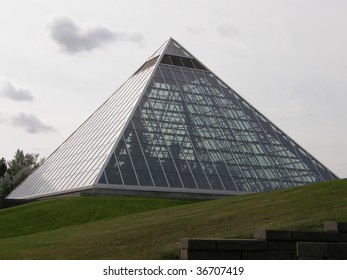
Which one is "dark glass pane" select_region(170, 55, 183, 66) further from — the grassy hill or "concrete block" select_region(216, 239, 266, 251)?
"concrete block" select_region(216, 239, 266, 251)

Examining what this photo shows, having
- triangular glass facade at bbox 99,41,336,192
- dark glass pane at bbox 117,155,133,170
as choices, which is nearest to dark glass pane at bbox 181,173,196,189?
triangular glass facade at bbox 99,41,336,192

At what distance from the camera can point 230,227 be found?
15.5m

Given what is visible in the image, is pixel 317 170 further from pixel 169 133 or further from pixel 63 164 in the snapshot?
pixel 63 164

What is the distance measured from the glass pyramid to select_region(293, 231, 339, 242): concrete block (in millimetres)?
29461

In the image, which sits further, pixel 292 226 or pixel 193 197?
pixel 193 197

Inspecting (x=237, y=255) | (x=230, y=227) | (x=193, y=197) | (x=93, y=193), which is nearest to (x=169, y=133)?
(x=193, y=197)

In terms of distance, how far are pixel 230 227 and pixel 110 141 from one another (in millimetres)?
30560

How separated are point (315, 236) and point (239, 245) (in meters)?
1.74

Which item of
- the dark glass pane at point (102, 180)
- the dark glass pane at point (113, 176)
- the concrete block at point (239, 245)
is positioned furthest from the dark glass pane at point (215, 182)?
the concrete block at point (239, 245)

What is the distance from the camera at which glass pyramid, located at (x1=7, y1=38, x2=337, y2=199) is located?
142ft

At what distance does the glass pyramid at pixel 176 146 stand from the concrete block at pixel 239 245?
29.5 meters

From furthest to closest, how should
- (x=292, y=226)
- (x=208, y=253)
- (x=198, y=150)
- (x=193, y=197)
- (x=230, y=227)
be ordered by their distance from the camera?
1. (x=198, y=150)
2. (x=193, y=197)
3. (x=230, y=227)
4. (x=292, y=226)
5. (x=208, y=253)

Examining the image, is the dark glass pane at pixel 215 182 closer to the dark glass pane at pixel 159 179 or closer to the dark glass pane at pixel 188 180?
the dark glass pane at pixel 188 180

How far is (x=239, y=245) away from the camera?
11484mm
